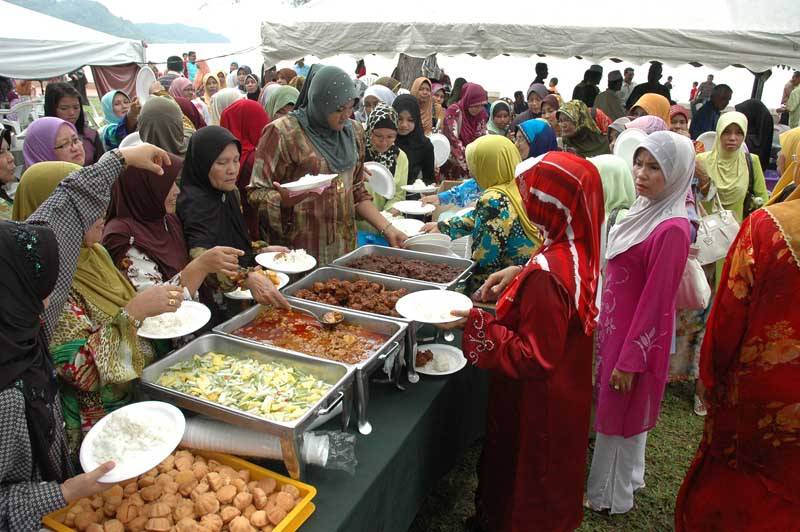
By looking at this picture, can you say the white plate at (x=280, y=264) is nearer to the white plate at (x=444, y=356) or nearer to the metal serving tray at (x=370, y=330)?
the metal serving tray at (x=370, y=330)

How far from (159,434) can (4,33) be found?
8.96 metres

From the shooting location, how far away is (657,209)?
2150 mm

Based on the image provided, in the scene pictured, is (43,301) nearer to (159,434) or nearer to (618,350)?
(159,434)

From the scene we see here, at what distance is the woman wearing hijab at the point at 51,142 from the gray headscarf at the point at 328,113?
1195 millimetres

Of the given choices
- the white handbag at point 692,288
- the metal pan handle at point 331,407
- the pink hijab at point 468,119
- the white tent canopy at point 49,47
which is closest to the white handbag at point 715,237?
the white handbag at point 692,288

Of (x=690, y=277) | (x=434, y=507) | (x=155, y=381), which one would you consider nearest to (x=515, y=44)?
(x=690, y=277)

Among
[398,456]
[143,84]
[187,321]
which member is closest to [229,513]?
[398,456]

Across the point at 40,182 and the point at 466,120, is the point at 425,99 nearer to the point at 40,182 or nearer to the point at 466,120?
the point at 466,120

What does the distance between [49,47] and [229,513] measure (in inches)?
357

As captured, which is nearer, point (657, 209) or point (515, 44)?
point (657, 209)

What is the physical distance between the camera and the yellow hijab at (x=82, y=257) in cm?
159

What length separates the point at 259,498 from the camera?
127 cm

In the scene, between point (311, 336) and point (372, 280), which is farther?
point (372, 280)

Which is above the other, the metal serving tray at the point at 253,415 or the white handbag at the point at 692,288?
the metal serving tray at the point at 253,415
